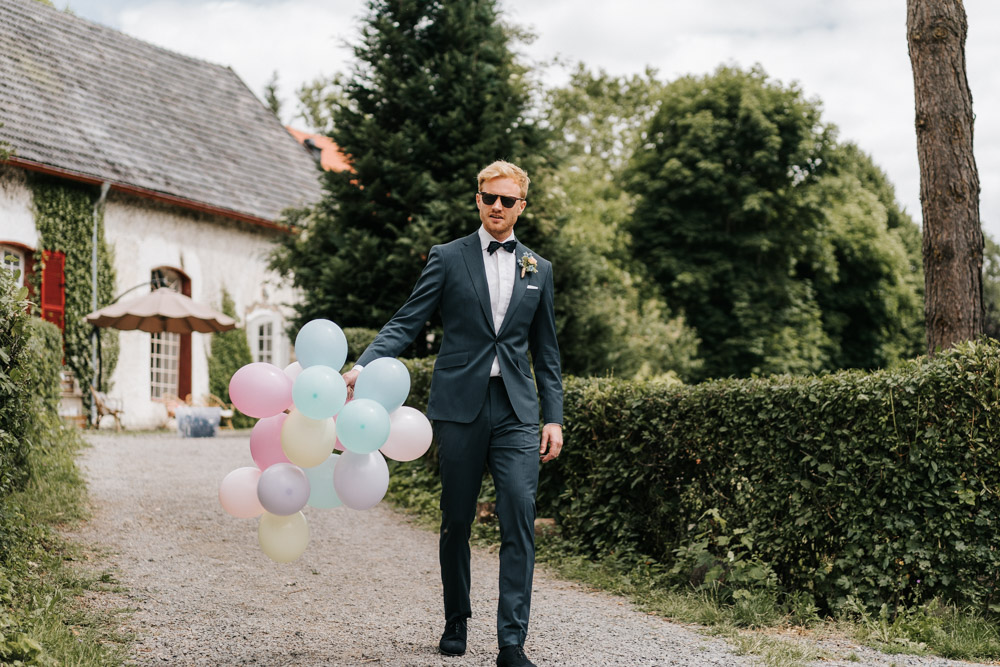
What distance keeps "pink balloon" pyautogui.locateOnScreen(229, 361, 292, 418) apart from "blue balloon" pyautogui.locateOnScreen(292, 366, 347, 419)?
0.12 meters

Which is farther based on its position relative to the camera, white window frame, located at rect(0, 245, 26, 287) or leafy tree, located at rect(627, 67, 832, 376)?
leafy tree, located at rect(627, 67, 832, 376)

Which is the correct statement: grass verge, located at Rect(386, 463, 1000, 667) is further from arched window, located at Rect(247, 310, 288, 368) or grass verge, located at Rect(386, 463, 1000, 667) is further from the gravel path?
arched window, located at Rect(247, 310, 288, 368)

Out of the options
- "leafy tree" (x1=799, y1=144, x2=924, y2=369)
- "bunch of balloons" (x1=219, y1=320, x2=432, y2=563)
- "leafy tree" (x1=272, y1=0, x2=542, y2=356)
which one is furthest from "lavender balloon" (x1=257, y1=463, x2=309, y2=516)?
"leafy tree" (x1=799, y1=144, x2=924, y2=369)

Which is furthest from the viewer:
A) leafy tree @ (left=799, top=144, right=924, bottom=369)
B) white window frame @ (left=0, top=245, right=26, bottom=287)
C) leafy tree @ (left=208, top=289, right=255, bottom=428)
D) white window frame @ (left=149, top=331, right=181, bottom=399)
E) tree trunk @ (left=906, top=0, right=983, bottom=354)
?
leafy tree @ (left=799, top=144, right=924, bottom=369)

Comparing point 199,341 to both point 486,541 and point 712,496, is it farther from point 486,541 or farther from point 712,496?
point 712,496

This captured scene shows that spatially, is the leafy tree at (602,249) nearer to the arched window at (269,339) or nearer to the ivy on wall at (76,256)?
the arched window at (269,339)

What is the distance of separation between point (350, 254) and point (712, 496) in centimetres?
863

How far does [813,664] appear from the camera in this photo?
459 cm

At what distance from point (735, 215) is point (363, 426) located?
26.5 meters

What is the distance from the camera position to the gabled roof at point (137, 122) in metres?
17.7

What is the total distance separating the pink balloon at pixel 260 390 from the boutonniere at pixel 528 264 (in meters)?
1.22

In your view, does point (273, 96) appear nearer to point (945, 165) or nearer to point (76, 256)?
point (76, 256)

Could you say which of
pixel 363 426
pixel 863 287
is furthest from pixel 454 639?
pixel 863 287

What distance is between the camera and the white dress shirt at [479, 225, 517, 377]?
14.7ft
